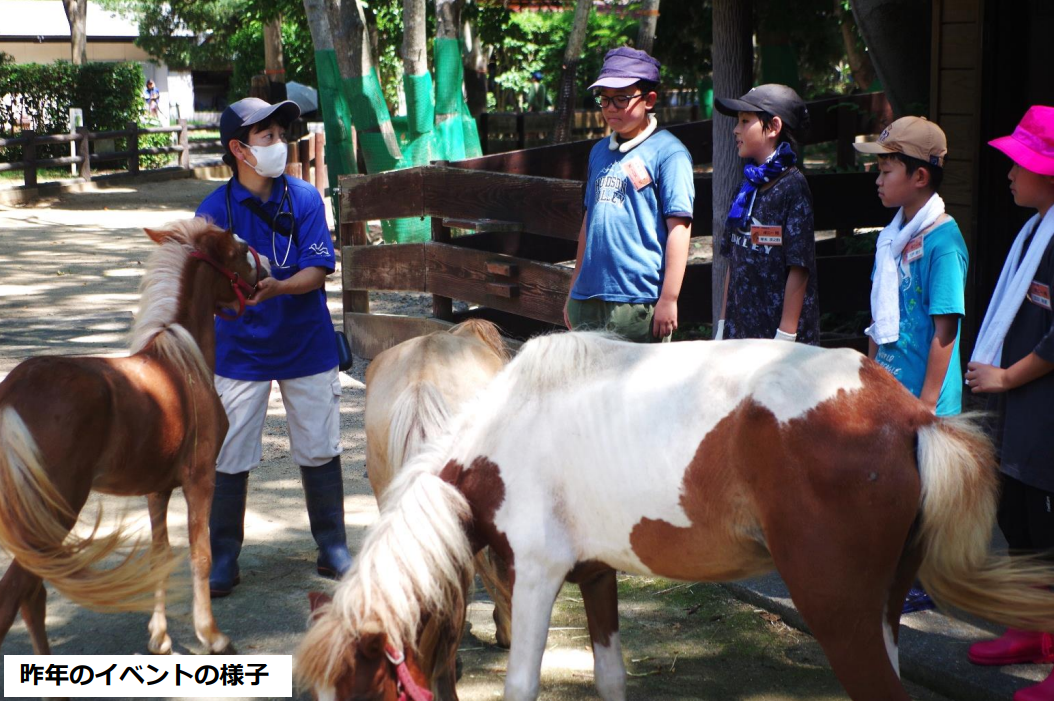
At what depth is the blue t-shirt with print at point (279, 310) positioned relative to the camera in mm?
4215

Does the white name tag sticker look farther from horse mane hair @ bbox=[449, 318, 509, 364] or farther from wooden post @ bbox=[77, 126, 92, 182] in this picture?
wooden post @ bbox=[77, 126, 92, 182]

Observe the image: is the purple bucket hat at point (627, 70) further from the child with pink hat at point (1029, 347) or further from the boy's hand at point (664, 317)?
the child with pink hat at point (1029, 347)

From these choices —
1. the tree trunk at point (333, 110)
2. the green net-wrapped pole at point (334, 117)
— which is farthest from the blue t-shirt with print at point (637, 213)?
the green net-wrapped pole at point (334, 117)

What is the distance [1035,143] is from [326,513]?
3.03 metres

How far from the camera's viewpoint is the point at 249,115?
4129 mm

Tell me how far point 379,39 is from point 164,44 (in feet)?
72.7

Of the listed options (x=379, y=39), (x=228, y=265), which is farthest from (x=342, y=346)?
(x=379, y=39)

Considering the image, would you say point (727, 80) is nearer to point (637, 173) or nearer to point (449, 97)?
point (637, 173)

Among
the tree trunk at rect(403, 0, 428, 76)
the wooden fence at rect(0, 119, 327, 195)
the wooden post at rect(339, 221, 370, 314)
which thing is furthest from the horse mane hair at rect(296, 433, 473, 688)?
the wooden fence at rect(0, 119, 327, 195)

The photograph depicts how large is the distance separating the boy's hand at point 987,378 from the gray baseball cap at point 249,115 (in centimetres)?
270

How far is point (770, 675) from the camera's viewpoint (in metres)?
3.51

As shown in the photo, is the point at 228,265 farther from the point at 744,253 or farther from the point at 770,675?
the point at 770,675

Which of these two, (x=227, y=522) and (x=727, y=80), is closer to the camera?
(x=227, y=522)

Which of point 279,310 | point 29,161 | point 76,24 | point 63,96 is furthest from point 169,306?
point 76,24
